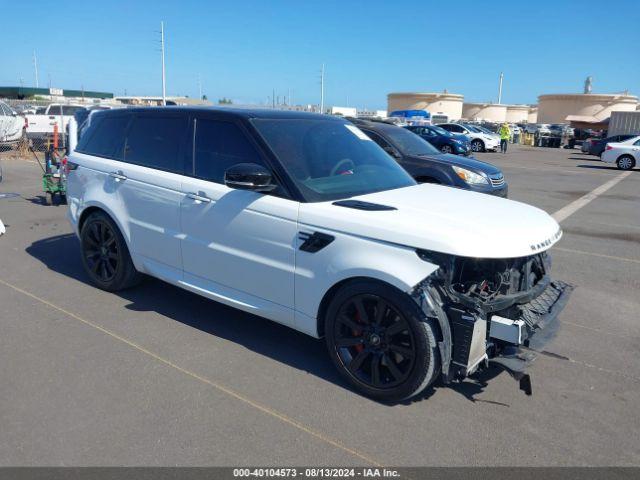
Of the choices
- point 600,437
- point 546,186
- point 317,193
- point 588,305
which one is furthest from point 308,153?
point 546,186

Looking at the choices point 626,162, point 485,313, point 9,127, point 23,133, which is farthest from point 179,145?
point 626,162

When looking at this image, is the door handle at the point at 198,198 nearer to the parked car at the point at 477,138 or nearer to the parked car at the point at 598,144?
the parked car at the point at 477,138

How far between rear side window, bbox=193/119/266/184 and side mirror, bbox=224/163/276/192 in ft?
0.93

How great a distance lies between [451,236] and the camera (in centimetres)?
323

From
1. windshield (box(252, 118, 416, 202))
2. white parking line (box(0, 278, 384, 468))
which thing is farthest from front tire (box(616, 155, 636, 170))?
white parking line (box(0, 278, 384, 468))

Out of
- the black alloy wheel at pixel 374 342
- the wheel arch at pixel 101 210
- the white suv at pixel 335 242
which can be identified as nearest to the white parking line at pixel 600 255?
the white suv at pixel 335 242

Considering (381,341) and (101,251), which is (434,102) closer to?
(101,251)

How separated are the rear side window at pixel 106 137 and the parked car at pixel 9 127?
1527 centimetres

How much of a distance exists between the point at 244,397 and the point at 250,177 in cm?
149

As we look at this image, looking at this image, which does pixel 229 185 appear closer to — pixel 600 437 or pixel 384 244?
pixel 384 244

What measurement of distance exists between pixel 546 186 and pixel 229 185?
14.1 metres

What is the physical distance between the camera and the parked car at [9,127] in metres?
18.8

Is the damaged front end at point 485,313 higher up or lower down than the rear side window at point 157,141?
lower down

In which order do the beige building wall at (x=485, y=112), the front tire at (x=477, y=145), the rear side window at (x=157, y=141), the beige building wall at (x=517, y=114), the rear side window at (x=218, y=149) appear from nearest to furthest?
1. the rear side window at (x=218, y=149)
2. the rear side window at (x=157, y=141)
3. the front tire at (x=477, y=145)
4. the beige building wall at (x=485, y=112)
5. the beige building wall at (x=517, y=114)
